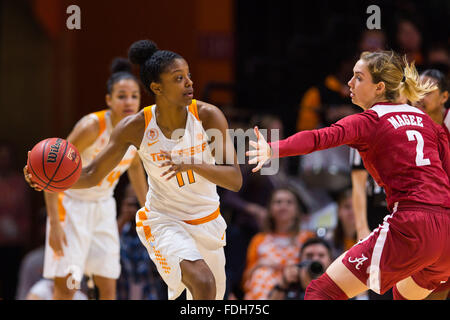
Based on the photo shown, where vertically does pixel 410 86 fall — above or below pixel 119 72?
below

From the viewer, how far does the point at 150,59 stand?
13.2 ft

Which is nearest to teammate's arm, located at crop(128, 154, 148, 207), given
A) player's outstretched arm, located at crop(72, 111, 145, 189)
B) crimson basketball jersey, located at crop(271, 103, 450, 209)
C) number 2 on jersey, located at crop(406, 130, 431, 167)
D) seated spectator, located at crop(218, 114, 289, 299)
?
player's outstretched arm, located at crop(72, 111, 145, 189)

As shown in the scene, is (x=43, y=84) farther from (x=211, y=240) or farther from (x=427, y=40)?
(x=211, y=240)

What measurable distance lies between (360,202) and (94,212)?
196cm

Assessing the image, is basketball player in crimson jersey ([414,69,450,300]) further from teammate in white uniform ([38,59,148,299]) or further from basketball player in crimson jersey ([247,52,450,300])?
teammate in white uniform ([38,59,148,299])

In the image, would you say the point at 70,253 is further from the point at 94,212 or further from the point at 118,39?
the point at 118,39

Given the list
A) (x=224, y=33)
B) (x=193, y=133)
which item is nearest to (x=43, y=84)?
(x=224, y=33)

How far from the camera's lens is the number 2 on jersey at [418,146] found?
3553 mm

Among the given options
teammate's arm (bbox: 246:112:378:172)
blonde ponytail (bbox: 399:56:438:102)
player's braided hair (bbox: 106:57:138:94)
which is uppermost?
player's braided hair (bbox: 106:57:138:94)

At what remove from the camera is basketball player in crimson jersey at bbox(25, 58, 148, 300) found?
485cm

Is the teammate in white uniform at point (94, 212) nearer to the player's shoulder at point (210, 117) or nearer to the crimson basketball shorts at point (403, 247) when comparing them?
the player's shoulder at point (210, 117)

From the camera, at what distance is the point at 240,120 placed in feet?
24.8

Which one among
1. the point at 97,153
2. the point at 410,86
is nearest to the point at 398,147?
the point at 410,86

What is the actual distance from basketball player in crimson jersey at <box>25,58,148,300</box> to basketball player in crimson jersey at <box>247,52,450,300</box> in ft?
5.55
